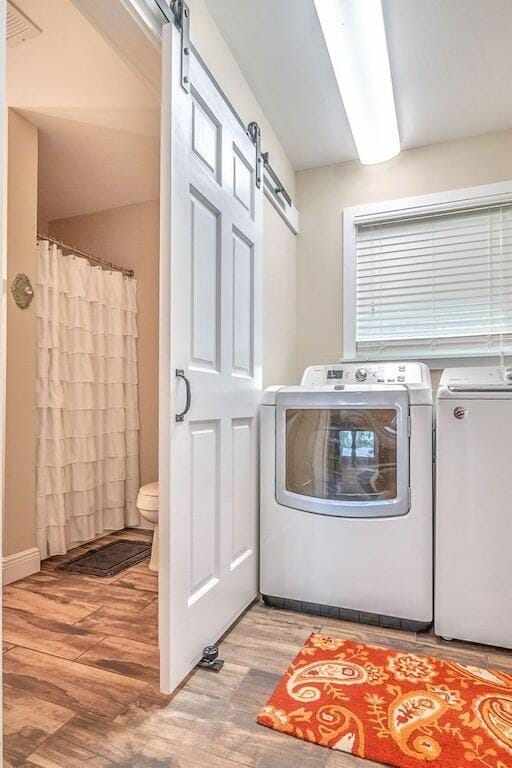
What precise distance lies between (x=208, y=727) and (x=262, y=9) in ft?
8.06

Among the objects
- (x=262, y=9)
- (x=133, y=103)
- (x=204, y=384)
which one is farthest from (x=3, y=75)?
(x=133, y=103)

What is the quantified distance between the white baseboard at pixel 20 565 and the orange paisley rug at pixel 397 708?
155 centimetres

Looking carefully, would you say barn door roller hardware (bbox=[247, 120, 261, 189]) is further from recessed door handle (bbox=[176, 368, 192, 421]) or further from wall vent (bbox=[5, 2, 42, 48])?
recessed door handle (bbox=[176, 368, 192, 421])

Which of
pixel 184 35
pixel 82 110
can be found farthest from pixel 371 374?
pixel 82 110

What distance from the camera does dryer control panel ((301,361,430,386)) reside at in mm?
2223

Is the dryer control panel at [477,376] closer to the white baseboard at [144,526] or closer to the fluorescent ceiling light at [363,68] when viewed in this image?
the fluorescent ceiling light at [363,68]

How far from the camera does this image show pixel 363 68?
1.89 meters

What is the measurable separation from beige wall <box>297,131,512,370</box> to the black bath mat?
60.1 inches

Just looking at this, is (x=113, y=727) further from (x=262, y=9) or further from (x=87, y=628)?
(x=262, y=9)

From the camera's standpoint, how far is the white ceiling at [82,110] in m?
1.92

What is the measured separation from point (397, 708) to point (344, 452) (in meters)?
→ 0.89

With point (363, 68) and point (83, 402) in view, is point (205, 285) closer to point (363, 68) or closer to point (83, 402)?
point (363, 68)

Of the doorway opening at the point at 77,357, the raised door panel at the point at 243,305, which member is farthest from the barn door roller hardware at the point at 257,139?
the doorway opening at the point at 77,357

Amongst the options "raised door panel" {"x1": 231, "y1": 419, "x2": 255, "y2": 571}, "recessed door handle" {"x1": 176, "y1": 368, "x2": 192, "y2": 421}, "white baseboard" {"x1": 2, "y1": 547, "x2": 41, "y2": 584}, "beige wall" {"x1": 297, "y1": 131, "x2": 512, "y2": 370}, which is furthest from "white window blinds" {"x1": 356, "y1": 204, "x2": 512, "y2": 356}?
"white baseboard" {"x1": 2, "y1": 547, "x2": 41, "y2": 584}
